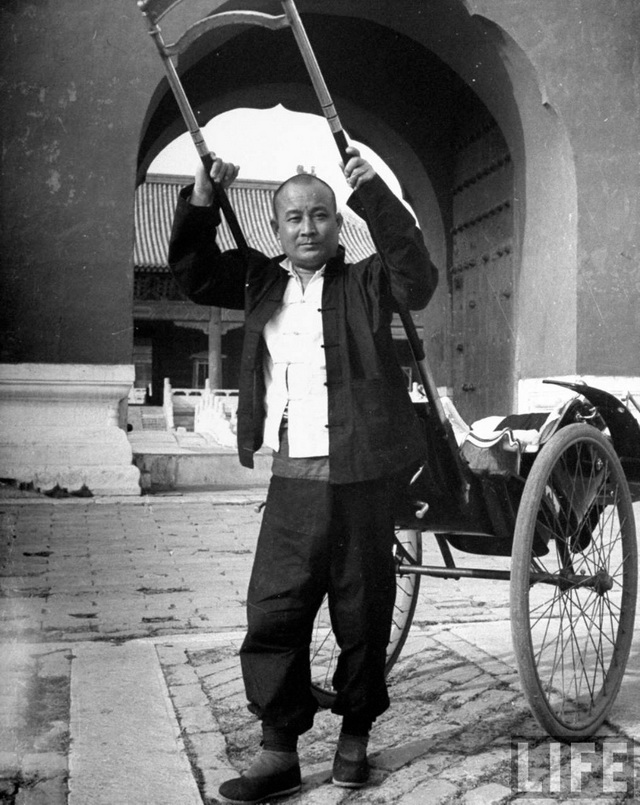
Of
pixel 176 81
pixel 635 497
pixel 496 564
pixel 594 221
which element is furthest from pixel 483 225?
pixel 176 81

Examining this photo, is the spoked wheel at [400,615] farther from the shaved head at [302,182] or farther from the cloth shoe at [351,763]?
the shaved head at [302,182]

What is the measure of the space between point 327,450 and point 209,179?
26.6 inches

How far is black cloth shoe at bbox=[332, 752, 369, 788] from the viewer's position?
2.06m

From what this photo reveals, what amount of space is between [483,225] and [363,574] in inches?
285

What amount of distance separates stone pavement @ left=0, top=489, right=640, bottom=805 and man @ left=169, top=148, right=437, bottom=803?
197mm

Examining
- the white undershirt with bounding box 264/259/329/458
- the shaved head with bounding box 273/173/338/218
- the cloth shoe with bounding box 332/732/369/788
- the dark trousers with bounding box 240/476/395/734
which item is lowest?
the cloth shoe with bounding box 332/732/369/788

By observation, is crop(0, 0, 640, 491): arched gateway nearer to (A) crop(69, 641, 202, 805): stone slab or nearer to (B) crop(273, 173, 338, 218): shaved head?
(A) crop(69, 641, 202, 805): stone slab

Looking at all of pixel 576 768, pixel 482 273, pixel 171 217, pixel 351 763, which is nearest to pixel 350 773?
pixel 351 763

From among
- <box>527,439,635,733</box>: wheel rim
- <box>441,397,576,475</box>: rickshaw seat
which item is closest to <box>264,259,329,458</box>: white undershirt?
<box>441,397,576,475</box>: rickshaw seat

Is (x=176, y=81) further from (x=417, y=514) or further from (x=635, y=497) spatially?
(x=635, y=497)

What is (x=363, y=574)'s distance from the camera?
2.13 metres

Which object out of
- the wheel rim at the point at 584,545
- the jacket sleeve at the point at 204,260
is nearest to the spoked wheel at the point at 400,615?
the wheel rim at the point at 584,545

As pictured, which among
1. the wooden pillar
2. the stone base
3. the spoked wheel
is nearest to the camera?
the spoked wheel

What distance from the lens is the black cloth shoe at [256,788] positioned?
1.98 meters
